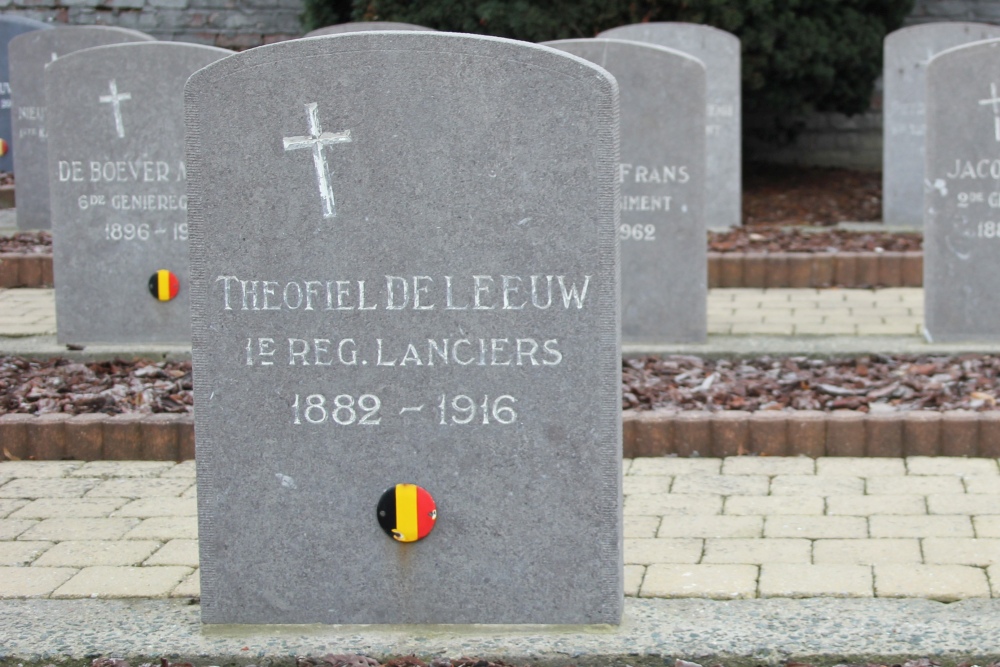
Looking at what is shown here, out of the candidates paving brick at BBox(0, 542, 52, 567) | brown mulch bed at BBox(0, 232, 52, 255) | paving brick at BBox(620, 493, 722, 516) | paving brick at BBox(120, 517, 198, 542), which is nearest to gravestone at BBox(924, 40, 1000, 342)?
paving brick at BBox(620, 493, 722, 516)

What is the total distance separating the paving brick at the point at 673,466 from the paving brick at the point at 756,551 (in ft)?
2.67

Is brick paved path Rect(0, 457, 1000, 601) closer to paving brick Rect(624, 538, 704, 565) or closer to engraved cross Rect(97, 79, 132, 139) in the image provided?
paving brick Rect(624, 538, 704, 565)

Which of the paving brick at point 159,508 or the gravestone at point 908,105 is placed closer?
the paving brick at point 159,508

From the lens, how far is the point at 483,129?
11.8 ft

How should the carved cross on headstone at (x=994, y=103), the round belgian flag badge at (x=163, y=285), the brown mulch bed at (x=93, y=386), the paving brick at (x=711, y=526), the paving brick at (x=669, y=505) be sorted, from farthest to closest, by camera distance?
the round belgian flag badge at (x=163, y=285)
the carved cross on headstone at (x=994, y=103)
the brown mulch bed at (x=93, y=386)
the paving brick at (x=669, y=505)
the paving brick at (x=711, y=526)

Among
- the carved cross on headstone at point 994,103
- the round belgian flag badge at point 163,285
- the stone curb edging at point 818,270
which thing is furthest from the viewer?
the stone curb edging at point 818,270

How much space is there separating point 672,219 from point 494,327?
394 cm

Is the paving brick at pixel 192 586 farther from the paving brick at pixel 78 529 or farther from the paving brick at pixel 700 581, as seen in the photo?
the paving brick at pixel 78 529

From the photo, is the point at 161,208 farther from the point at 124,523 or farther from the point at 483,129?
the point at 483,129

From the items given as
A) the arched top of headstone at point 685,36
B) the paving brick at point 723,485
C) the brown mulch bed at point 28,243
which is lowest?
the paving brick at point 723,485

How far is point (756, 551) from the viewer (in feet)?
14.5

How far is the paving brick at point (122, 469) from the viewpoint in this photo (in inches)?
216

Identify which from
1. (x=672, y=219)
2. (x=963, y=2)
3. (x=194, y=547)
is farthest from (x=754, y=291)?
(x=963, y=2)

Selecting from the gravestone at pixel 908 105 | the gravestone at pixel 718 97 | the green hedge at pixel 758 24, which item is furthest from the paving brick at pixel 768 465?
the green hedge at pixel 758 24
